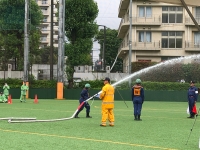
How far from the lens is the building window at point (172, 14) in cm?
5466

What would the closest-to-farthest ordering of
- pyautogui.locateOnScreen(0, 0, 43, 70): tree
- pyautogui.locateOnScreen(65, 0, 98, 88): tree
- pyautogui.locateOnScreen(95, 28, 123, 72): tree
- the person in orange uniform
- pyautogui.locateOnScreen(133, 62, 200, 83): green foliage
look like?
the person in orange uniform, pyautogui.locateOnScreen(65, 0, 98, 88): tree, pyautogui.locateOnScreen(0, 0, 43, 70): tree, pyautogui.locateOnScreen(133, 62, 200, 83): green foliage, pyautogui.locateOnScreen(95, 28, 123, 72): tree

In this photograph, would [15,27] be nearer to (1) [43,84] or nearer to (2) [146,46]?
(1) [43,84]

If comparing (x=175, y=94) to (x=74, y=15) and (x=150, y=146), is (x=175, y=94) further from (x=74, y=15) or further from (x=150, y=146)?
(x=150, y=146)

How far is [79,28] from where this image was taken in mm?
43906

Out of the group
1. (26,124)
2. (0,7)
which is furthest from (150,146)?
(0,7)

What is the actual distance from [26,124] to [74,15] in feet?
94.7

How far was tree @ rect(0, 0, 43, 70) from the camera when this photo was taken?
4631 centimetres

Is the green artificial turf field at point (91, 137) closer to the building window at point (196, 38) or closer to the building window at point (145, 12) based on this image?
the building window at point (145, 12)

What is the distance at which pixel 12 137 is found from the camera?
11992mm

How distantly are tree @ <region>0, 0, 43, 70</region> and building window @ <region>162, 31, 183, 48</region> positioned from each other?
16927 mm

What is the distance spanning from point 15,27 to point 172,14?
66.9 ft

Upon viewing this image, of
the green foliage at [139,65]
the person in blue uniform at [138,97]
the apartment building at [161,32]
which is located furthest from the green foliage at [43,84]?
the person in blue uniform at [138,97]

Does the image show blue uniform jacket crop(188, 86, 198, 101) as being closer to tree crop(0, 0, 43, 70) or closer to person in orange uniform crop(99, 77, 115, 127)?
person in orange uniform crop(99, 77, 115, 127)

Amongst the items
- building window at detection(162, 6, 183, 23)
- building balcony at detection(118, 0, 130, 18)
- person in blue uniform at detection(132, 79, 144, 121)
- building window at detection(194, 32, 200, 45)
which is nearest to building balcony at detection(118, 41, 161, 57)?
building window at detection(162, 6, 183, 23)
